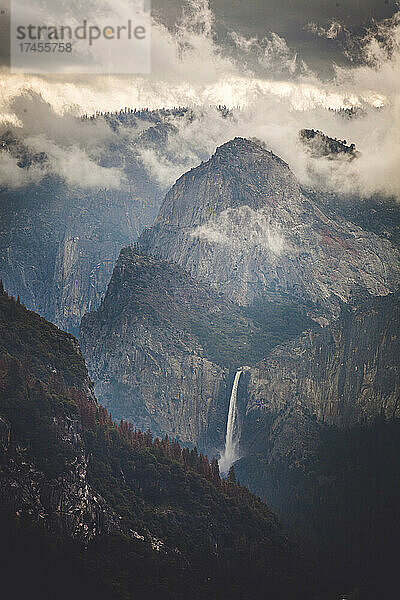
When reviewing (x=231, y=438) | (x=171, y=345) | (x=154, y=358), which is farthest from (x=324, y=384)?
(x=154, y=358)

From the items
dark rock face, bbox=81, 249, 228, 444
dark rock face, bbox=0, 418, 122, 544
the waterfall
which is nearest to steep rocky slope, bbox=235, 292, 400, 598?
the waterfall

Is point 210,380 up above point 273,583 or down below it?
above

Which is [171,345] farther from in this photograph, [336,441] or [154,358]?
[336,441]

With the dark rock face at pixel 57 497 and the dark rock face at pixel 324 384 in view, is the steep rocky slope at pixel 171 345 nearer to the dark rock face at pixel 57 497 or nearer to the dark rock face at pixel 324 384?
the dark rock face at pixel 324 384

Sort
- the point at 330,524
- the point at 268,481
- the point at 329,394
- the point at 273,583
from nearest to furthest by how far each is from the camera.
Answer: the point at 273,583, the point at 330,524, the point at 268,481, the point at 329,394

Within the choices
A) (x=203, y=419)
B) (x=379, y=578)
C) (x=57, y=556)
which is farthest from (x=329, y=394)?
(x=57, y=556)

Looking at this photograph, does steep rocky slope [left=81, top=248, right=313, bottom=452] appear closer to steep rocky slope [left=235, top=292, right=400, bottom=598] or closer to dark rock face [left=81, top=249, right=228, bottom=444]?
dark rock face [left=81, top=249, right=228, bottom=444]

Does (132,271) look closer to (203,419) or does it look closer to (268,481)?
(203,419)
